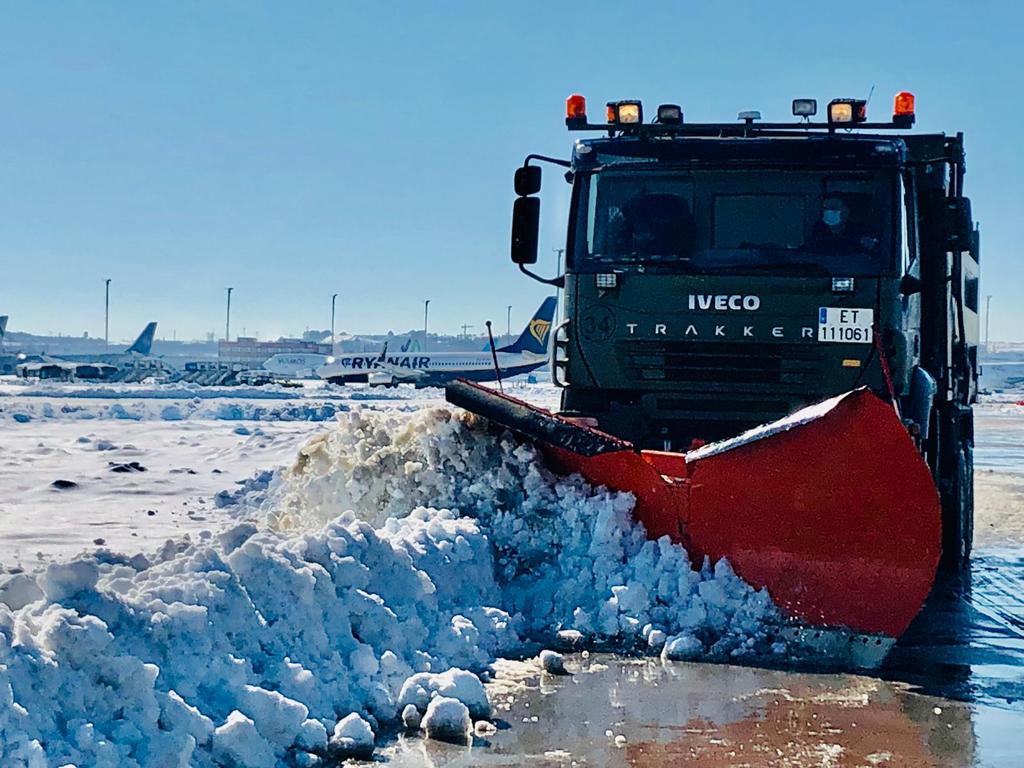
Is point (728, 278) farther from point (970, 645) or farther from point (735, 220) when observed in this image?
point (970, 645)

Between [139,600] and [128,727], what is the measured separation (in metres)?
0.85

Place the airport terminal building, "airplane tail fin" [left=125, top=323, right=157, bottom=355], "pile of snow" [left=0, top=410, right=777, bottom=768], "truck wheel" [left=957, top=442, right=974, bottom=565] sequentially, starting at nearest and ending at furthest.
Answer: "pile of snow" [left=0, top=410, right=777, bottom=768] → "truck wheel" [left=957, top=442, right=974, bottom=565] → "airplane tail fin" [left=125, top=323, right=157, bottom=355] → the airport terminal building

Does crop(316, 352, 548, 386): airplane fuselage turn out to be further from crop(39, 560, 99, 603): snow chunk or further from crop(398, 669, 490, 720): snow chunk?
crop(39, 560, 99, 603): snow chunk

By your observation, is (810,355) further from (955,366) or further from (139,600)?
(139,600)

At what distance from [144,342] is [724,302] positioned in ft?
337

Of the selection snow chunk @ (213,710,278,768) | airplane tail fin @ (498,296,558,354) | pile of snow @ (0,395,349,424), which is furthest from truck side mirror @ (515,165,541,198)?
airplane tail fin @ (498,296,558,354)

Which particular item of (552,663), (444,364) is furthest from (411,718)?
(444,364)

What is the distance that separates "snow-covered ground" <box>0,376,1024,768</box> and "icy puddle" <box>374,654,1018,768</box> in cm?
22

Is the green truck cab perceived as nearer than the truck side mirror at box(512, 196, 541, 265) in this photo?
Yes

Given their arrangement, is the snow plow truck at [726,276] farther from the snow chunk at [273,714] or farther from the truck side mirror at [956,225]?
the snow chunk at [273,714]

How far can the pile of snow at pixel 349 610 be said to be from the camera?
4.13m

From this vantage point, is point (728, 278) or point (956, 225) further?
point (956, 225)

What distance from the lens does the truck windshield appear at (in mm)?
7973

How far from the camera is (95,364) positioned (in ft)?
276
